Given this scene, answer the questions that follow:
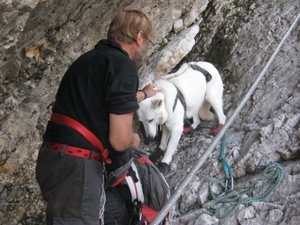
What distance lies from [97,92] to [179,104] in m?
3.77

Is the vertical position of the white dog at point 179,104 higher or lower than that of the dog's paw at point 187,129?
higher

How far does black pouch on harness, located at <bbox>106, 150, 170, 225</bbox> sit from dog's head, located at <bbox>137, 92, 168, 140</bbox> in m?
2.27

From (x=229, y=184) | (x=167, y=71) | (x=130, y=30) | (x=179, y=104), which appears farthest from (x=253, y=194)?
(x=167, y=71)

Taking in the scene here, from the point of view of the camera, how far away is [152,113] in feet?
19.7

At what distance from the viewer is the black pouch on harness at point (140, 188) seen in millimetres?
3272

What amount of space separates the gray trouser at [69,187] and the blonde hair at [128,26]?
0.89 metres

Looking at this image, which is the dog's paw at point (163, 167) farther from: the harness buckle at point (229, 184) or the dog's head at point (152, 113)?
the harness buckle at point (229, 184)

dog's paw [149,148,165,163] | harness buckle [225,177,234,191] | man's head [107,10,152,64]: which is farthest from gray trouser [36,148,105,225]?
dog's paw [149,148,165,163]

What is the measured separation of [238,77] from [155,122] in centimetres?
198

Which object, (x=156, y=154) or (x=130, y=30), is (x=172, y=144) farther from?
(x=130, y=30)

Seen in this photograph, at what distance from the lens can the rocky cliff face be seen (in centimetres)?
416

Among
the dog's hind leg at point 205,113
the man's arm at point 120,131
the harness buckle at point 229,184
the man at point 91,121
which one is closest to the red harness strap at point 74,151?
the man at point 91,121

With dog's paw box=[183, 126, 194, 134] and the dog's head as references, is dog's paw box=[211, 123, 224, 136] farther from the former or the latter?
the dog's head

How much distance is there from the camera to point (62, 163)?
2816 millimetres
